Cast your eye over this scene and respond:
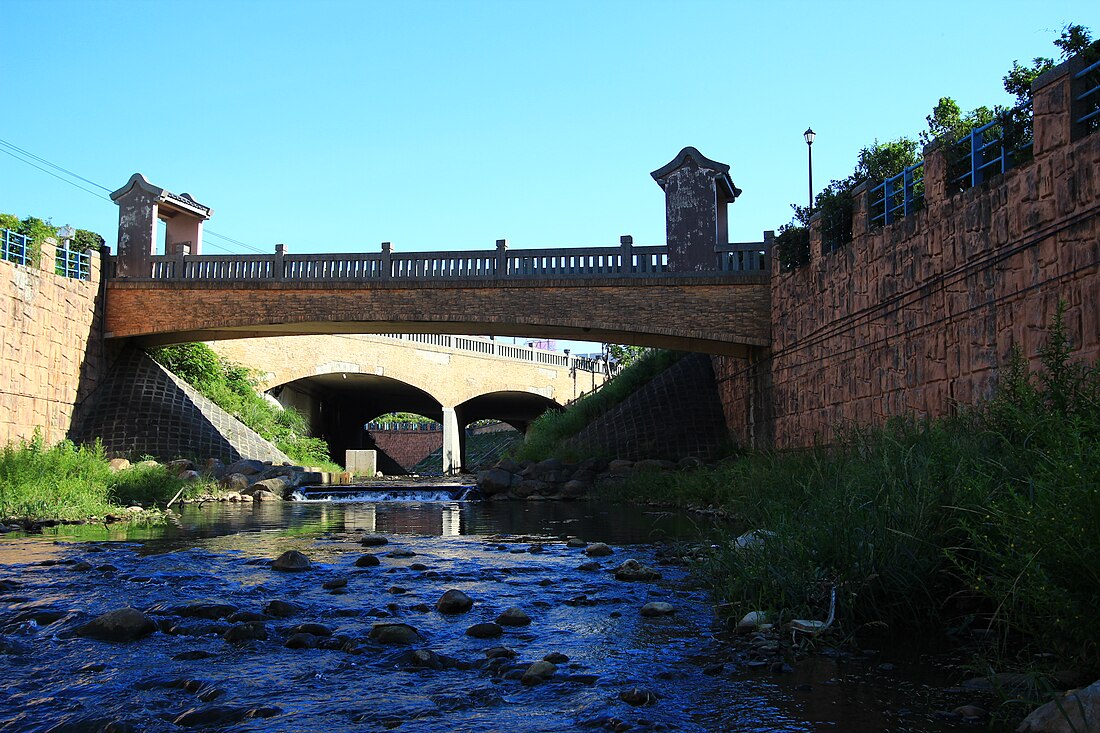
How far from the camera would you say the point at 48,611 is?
5316 millimetres

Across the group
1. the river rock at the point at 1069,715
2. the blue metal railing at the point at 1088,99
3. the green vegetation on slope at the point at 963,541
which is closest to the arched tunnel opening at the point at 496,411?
the blue metal railing at the point at 1088,99

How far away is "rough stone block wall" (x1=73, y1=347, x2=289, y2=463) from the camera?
788 inches

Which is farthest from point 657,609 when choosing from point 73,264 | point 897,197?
point 73,264

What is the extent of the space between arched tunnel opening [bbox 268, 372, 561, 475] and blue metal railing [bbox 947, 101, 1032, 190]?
73.7 feet

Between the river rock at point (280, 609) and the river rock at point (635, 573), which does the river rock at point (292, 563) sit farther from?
the river rock at point (635, 573)

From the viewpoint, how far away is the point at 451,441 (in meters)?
35.1

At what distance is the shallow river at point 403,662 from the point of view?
3.42 meters

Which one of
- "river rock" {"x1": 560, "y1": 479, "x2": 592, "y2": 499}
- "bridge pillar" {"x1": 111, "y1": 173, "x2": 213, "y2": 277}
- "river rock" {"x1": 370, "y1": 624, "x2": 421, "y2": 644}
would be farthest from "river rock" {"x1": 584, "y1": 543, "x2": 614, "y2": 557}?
"bridge pillar" {"x1": 111, "y1": 173, "x2": 213, "y2": 277}

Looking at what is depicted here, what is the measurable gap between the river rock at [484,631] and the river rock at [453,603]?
64 cm

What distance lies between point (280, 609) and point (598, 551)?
3729mm

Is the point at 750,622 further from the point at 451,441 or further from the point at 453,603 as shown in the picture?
the point at 451,441

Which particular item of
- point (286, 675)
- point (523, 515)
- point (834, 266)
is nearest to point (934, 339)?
point (834, 266)

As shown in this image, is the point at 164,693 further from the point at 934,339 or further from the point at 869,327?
the point at 869,327

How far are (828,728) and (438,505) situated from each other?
14843 millimetres
